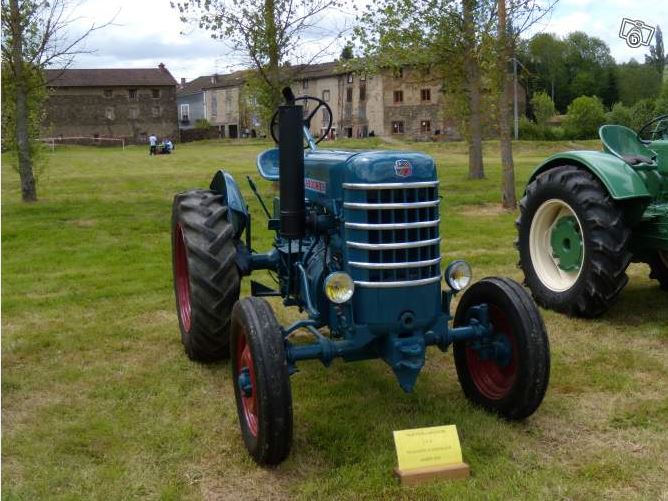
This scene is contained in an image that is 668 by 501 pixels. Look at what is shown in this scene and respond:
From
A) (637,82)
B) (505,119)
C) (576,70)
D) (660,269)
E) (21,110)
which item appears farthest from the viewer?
(576,70)

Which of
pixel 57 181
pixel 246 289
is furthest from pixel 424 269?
pixel 57 181

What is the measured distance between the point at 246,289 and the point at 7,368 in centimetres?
271

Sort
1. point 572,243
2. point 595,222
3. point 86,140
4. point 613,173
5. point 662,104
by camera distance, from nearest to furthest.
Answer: point 595,222 < point 613,173 < point 572,243 < point 662,104 < point 86,140

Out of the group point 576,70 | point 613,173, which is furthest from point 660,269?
point 576,70

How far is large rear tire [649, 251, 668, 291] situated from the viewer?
20.9 ft

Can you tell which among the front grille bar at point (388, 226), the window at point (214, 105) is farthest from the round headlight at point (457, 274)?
the window at point (214, 105)

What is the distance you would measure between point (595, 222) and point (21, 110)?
36.4 feet

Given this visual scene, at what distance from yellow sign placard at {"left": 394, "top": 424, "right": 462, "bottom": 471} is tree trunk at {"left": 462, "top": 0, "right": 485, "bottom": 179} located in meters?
10.7

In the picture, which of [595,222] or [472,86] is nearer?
[595,222]

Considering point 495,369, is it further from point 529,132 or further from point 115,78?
point 115,78

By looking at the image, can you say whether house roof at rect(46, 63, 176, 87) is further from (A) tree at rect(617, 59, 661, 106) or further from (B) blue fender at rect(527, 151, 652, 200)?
(B) blue fender at rect(527, 151, 652, 200)

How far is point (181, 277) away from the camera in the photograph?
5.70 m

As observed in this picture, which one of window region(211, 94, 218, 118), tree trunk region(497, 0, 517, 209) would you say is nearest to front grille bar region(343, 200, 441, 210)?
tree trunk region(497, 0, 517, 209)

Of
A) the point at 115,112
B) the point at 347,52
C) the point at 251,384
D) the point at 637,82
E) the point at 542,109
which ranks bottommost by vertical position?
the point at 251,384
